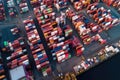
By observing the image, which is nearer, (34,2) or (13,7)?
(34,2)

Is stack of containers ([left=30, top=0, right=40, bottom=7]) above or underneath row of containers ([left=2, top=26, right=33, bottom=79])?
above

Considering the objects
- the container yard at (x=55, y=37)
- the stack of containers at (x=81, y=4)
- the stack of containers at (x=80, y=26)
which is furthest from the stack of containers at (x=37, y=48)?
the stack of containers at (x=81, y=4)

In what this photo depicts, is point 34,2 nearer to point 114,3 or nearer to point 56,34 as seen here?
point 56,34

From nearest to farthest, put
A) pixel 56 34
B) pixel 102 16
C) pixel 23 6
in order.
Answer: pixel 56 34 → pixel 102 16 → pixel 23 6

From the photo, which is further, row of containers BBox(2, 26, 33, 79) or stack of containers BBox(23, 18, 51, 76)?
row of containers BBox(2, 26, 33, 79)

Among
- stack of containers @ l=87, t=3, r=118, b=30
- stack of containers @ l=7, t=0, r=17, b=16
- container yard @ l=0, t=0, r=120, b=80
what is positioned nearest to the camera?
container yard @ l=0, t=0, r=120, b=80

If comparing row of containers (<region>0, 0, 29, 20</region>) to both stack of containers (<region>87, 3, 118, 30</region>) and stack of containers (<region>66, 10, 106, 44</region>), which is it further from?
stack of containers (<region>87, 3, 118, 30</region>)

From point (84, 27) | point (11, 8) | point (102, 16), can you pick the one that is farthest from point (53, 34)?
point (11, 8)

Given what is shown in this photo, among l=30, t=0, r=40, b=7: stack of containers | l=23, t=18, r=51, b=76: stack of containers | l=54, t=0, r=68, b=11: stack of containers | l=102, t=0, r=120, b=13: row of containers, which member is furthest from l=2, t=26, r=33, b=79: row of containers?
l=102, t=0, r=120, b=13: row of containers
